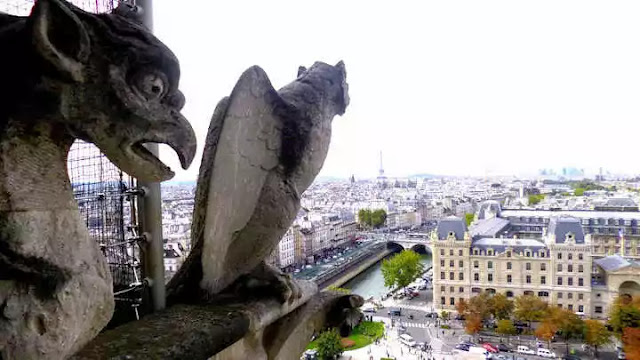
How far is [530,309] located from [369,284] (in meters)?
9.16

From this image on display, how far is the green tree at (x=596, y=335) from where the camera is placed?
14.8 meters

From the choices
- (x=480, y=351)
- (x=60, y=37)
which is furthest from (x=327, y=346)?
(x=60, y=37)

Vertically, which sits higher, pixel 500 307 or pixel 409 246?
pixel 500 307

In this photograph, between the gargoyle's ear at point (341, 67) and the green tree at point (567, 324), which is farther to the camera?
the green tree at point (567, 324)

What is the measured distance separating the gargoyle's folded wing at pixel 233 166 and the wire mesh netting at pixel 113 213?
206 millimetres

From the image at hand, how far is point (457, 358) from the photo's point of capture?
14250mm

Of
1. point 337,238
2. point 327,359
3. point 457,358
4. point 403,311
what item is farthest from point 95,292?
point 337,238

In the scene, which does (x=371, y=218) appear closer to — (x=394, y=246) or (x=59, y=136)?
(x=394, y=246)

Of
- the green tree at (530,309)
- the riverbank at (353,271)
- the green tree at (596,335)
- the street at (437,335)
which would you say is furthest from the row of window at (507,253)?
the riverbank at (353,271)

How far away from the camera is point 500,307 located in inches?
676

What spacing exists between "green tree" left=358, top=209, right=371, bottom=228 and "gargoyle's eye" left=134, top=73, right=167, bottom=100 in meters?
41.3

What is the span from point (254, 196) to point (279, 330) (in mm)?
501

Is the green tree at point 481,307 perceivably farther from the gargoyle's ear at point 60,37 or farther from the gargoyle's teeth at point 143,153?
the gargoyle's ear at point 60,37

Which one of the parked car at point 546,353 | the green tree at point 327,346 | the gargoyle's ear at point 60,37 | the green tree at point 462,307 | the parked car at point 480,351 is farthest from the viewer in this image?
the green tree at point 462,307
